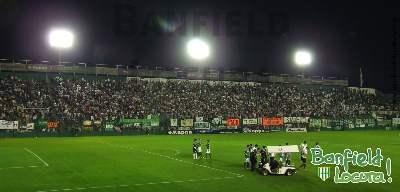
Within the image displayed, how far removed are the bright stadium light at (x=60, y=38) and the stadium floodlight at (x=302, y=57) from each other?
55.4 metres

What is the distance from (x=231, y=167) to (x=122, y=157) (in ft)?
37.3

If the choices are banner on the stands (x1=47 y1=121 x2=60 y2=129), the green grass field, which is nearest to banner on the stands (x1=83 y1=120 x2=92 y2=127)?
banner on the stands (x1=47 y1=121 x2=60 y2=129)

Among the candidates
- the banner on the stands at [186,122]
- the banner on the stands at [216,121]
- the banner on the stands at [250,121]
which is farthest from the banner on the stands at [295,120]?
the banner on the stands at [186,122]

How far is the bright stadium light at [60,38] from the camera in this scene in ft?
271

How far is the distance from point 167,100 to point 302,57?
4050 centimetres

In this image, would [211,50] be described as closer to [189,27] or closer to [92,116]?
[189,27]

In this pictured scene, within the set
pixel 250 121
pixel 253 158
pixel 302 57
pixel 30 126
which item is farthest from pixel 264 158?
pixel 302 57

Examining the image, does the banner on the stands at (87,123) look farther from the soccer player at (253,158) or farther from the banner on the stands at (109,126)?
the soccer player at (253,158)

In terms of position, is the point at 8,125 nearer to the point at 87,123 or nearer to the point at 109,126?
the point at 87,123

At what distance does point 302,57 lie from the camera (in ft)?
369

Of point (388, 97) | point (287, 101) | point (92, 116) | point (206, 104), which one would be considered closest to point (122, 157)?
point (92, 116)

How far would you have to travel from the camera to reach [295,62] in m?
114

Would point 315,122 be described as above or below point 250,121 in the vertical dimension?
below

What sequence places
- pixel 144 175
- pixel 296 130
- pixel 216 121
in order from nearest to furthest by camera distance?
pixel 144 175
pixel 216 121
pixel 296 130
